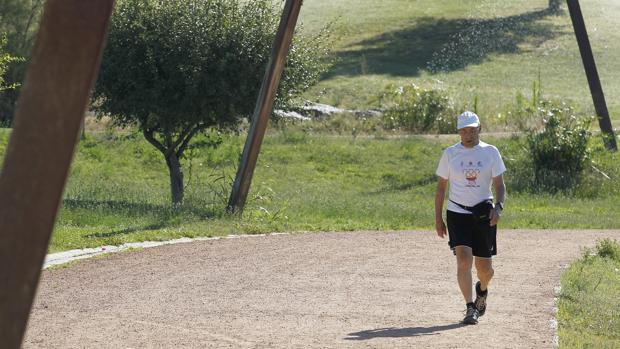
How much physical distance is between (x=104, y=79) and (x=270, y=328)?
12533mm

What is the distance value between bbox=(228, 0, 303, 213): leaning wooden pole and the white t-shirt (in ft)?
27.3

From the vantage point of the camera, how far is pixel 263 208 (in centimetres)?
2102

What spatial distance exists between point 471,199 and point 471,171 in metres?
0.25

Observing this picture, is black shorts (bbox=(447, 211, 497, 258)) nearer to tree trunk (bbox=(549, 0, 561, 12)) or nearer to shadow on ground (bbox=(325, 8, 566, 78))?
shadow on ground (bbox=(325, 8, 566, 78))

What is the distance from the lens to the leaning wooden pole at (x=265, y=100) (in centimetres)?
1902

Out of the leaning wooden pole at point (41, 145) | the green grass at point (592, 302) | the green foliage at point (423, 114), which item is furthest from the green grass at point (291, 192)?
the leaning wooden pole at point (41, 145)

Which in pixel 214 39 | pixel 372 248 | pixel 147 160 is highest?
→ pixel 214 39

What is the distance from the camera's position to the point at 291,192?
88.6 feet

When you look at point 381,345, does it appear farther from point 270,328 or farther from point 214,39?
point 214,39

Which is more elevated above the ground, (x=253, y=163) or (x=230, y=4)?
(x=230, y=4)

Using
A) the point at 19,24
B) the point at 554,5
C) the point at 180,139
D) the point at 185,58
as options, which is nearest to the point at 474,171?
the point at 185,58

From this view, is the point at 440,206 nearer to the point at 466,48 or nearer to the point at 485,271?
the point at 485,271

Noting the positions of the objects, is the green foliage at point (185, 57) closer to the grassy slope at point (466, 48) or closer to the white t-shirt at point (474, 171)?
the white t-shirt at point (474, 171)

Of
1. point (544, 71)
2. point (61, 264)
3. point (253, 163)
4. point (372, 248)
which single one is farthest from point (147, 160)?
point (544, 71)
